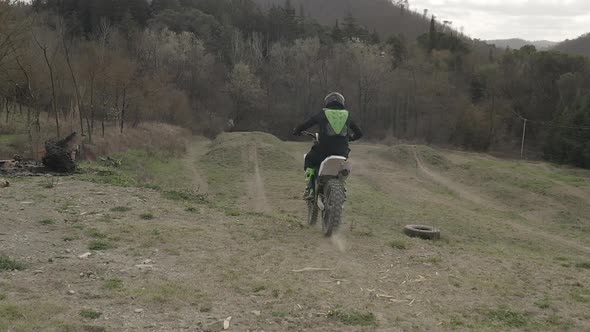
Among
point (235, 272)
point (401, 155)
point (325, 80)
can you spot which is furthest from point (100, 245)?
point (325, 80)

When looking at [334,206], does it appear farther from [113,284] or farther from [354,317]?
[113,284]

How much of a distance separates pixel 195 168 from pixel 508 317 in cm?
1835

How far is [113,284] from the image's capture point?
479cm

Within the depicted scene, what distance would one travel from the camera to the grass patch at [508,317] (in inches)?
172

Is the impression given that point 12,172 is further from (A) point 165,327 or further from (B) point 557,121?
(B) point 557,121

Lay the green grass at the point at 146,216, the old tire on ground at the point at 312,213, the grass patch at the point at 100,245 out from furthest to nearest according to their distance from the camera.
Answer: the old tire on ground at the point at 312,213 → the green grass at the point at 146,216 → the grass patch at the point at 100,245

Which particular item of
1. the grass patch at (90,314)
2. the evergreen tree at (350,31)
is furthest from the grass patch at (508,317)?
the evergreen tree at (350,31)

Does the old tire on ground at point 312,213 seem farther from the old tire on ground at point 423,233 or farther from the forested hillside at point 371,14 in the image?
the forested hillside at point 371,14

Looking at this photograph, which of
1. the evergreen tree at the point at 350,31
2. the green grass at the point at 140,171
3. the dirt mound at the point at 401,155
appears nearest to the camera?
the green grass at the point at 140,171

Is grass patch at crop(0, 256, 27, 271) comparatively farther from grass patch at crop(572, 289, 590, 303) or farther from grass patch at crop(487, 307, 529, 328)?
grass patch at crop(572, 289, 590, 303)

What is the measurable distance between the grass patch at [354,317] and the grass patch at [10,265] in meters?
3.03

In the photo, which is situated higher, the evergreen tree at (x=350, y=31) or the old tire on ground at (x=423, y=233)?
the evergreen tree at (x=350, y=31)

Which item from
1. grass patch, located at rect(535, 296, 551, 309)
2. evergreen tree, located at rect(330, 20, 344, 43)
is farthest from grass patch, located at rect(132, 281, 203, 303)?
evergreen tree, located at rect(330, 20, 344, 43)

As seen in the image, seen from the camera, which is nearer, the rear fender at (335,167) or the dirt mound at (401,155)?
the rear fender at (335,167)
